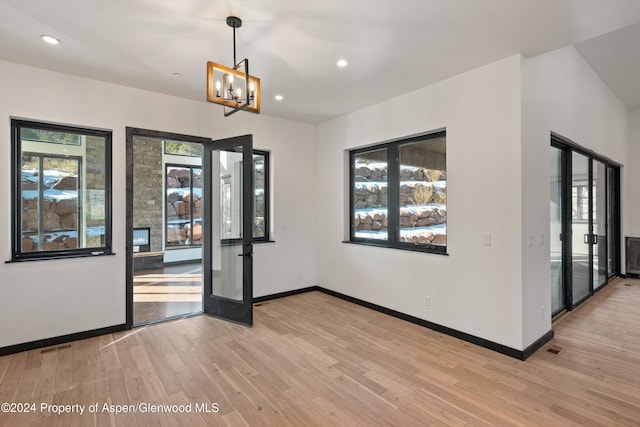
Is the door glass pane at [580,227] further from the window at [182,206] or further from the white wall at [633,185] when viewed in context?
the window at [182,206]

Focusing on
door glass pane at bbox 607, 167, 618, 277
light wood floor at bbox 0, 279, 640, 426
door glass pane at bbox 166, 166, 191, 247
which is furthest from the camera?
door glass pane at bbox 166, 166, 191, 247

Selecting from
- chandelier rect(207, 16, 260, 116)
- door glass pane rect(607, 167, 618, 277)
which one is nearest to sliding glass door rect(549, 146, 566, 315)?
door glass pane rect(607, 167, 618, 277)

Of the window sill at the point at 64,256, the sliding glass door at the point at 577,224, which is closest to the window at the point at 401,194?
the sliding glass door at the point at 577,224

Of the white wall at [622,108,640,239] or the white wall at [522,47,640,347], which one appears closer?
the white wall at [522,47,640,347]

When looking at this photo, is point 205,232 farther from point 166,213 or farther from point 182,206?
point 182,206

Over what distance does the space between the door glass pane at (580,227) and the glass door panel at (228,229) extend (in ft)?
14.7

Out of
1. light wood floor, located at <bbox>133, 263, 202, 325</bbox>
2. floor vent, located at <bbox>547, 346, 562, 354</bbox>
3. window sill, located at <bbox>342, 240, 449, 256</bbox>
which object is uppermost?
window sill, located at <bbox>342, 240, 449, 256</bbox>

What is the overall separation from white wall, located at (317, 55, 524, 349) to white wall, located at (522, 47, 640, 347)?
12 centimetres

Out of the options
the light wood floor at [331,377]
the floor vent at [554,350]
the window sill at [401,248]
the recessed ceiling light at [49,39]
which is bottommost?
the light wood floor at [331,377]

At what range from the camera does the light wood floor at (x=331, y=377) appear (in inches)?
86.6

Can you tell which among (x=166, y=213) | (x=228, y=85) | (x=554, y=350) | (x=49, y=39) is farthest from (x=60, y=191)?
(x=554, y=350)

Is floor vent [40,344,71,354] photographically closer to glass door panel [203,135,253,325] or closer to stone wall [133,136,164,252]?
glass door panel [203,135,253,325]

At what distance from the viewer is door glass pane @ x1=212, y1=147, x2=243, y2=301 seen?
4.13m

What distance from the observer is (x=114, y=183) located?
369 cm
